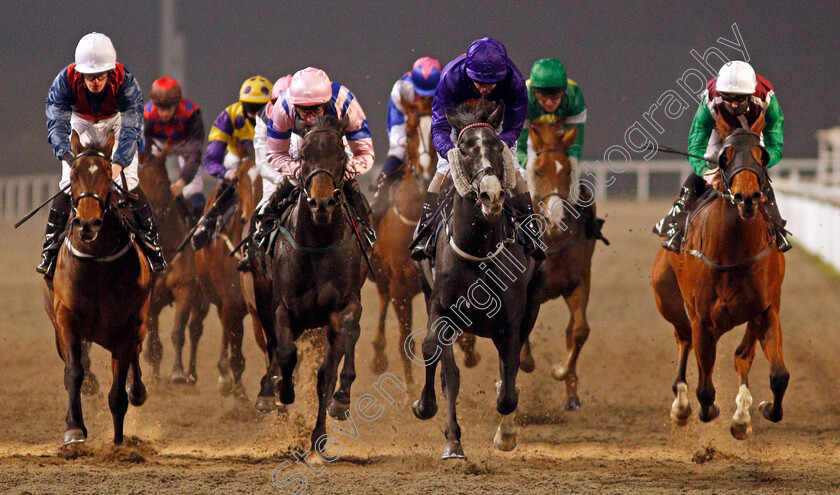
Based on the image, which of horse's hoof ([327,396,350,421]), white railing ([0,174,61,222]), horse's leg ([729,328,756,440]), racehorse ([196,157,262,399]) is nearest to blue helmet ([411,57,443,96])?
racehorse ([196,157,262,399])

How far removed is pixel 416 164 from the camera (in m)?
7.98

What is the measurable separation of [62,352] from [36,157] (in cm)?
2323

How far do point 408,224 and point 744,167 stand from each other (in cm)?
299

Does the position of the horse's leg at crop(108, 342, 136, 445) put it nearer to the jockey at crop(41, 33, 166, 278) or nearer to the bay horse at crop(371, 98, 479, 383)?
the jockey at crop(41, 33, 166, 278)

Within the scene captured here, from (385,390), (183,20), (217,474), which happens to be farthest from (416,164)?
(183,20)

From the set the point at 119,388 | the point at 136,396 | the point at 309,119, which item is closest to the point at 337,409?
the point at 119,388

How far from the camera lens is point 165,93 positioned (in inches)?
337

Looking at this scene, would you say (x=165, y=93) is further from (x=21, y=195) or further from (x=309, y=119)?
(x=21, y=195)

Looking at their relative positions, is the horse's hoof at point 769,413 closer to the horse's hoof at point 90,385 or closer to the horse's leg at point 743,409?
the horse's leg at point 743,409

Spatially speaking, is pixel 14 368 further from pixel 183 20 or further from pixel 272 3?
pixel 183 20

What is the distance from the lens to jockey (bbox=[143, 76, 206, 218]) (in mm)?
8672

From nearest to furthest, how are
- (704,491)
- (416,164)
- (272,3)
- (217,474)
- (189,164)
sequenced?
(704,491)
(217,474)
(416,164)
(189,164)
(272,3)

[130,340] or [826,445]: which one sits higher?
[130,340]

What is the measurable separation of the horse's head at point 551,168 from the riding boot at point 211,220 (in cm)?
223
